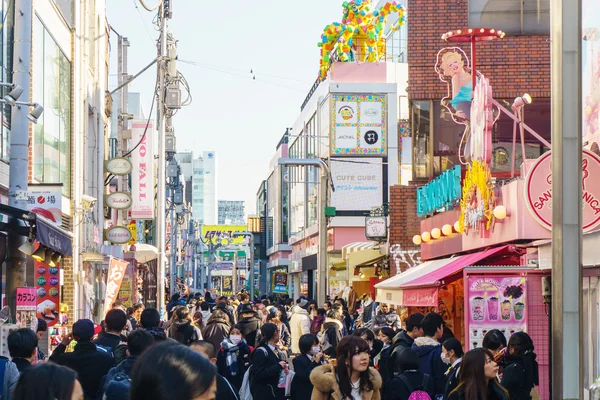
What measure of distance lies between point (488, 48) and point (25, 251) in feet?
53.4

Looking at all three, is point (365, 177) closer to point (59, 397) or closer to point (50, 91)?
point (50, 91)

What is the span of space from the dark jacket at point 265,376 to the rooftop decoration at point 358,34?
3436 cm

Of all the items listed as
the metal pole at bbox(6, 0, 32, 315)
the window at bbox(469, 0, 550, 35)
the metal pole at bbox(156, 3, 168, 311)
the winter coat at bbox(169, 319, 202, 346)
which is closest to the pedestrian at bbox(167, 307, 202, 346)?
the winter coat at bbox(169, 319, 202, 346)

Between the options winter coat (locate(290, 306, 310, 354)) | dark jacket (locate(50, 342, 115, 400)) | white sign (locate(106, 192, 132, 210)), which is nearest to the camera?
dark jacket (locate(50, 342, 115, 400))

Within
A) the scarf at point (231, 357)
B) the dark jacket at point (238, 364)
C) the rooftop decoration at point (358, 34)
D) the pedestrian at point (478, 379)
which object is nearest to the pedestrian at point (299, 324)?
the dark jacket at point (238, 364)

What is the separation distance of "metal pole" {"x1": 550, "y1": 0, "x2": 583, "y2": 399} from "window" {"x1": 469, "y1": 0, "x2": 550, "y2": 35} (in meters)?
18.8

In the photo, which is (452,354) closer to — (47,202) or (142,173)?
(47,202)

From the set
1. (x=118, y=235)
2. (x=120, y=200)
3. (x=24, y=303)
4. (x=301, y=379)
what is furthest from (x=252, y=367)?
(x=120, y=200)

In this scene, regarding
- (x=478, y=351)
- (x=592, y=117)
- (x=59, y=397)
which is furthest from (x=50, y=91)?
(x=59, y=397)

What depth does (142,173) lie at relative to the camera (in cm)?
3925

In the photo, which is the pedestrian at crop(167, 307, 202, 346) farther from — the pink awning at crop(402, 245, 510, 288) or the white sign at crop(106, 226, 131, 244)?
the white sign at crop(106, 226, 131, 244)

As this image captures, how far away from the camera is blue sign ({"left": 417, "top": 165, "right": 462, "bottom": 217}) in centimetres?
2233

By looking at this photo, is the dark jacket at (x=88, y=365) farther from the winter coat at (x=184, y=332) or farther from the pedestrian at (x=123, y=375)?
the winter coat at (x=184, y=332)

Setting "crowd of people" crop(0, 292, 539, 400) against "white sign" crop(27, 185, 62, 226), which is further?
"white sign" crop(27, 185, 62, 226)
